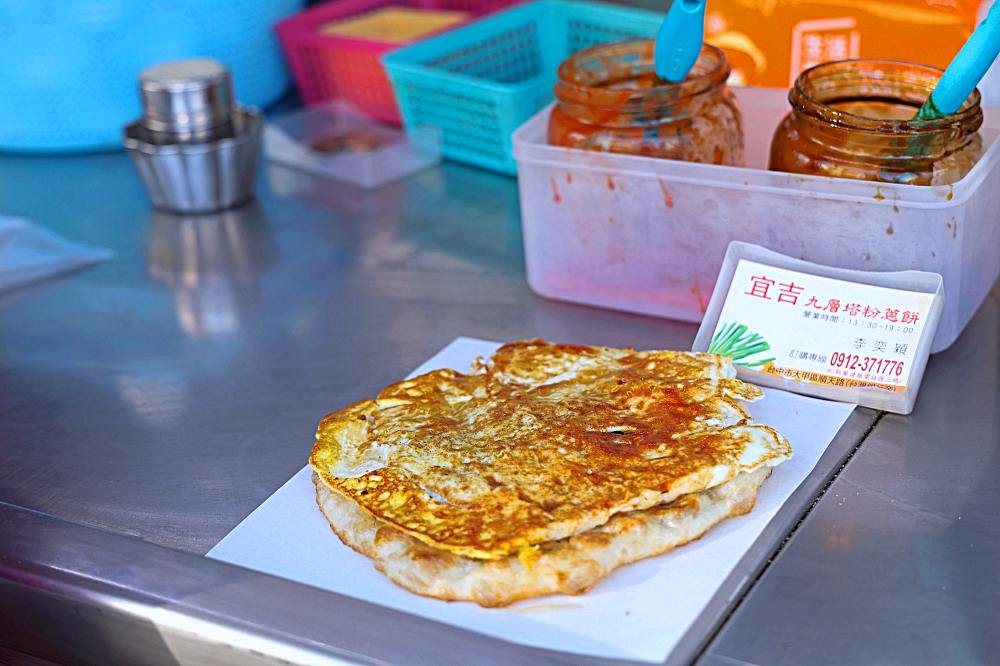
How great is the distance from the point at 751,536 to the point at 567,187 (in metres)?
0.48

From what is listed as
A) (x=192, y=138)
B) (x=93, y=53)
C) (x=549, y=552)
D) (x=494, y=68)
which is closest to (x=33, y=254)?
(x=192, y=138)

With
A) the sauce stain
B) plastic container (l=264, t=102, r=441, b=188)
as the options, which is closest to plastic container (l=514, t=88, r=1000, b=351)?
the sauce stain

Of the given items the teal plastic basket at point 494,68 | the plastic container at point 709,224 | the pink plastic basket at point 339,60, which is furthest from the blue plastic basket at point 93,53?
the plastic container at point 709,224

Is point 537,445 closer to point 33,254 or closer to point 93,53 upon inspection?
point 33,254

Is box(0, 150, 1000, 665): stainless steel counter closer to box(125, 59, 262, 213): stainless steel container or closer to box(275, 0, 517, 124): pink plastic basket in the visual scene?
box(125, 59, 262, 213): stainless steel container

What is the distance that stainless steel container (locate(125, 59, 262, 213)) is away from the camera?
59.4 inches

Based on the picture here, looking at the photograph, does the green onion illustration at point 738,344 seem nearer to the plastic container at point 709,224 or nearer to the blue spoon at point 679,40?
the plastic container at point 709,224

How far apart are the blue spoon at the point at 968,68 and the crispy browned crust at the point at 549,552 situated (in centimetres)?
40

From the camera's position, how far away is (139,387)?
3.80ft

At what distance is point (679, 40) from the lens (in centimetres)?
109

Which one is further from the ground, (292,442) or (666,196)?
(666,196)

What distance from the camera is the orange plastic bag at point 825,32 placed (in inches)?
48.8

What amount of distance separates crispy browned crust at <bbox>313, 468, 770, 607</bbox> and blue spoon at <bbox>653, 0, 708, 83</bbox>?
46 centimetres

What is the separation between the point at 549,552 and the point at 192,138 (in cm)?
98
